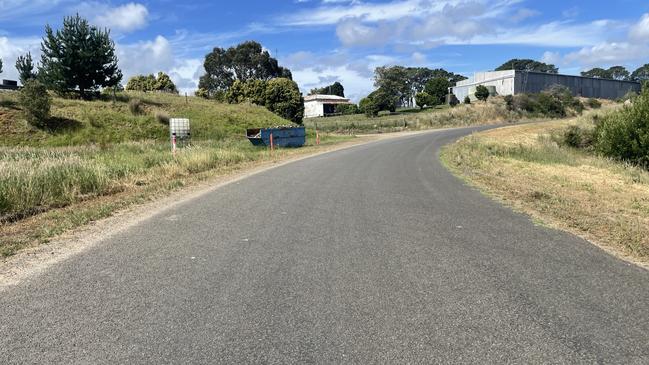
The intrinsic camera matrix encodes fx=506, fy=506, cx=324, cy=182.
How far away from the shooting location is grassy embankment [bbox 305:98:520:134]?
192ft

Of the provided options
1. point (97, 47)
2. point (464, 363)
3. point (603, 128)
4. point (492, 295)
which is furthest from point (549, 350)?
point (97, 47)

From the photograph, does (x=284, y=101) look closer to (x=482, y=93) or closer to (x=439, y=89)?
(x=482, y=93)

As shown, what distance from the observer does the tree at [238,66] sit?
93625 mm

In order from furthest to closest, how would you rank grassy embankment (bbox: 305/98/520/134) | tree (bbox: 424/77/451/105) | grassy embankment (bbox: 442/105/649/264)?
tree (bbox: 424/77/451/105) < grassy embankment (bbox: 305/98/520/134) < grassy embankment (bbox: 442/105/649/264)

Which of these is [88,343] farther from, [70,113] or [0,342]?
[70,113]

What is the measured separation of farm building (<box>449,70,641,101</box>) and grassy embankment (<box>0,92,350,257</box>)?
7170 centimetres

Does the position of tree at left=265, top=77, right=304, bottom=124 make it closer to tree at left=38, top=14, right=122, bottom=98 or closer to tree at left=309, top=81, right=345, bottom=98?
tree at left=38, top=14, right=122, bottom=98

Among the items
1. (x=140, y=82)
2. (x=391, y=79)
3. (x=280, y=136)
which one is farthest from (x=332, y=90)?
(x=280, y=136)

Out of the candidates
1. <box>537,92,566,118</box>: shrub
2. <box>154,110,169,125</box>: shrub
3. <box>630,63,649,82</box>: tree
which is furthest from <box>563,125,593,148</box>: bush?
<box>630,63,649,82</box>: tree

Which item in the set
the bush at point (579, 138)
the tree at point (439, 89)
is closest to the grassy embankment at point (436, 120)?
the tree at point (439, 89)

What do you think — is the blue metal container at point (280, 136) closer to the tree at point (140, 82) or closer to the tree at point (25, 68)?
the tree at point (25, 68)

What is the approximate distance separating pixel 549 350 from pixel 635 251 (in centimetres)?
360

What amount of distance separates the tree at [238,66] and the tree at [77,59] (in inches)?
2122

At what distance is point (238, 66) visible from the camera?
95.6 meters
